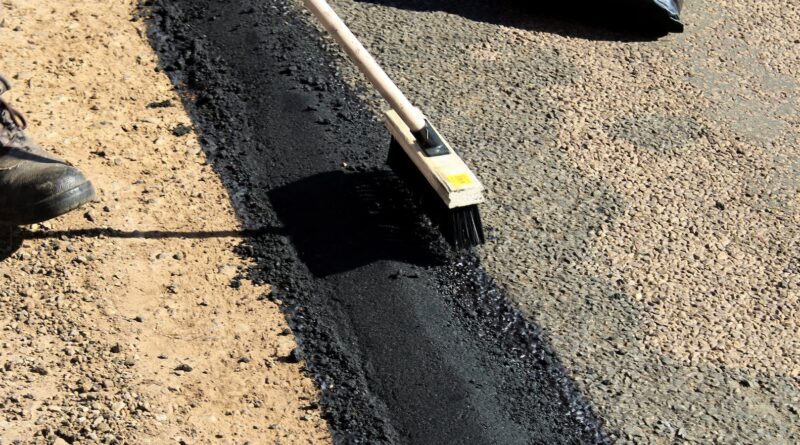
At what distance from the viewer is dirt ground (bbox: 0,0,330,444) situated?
299 centimetres

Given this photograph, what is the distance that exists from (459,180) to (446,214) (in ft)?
0.48

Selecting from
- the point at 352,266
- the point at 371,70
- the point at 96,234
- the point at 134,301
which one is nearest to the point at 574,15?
the point at 371,70

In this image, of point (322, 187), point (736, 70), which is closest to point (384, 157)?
point (322, 187)

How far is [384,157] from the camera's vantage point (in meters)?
4.09

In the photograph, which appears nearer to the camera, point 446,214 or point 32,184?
point 32,184

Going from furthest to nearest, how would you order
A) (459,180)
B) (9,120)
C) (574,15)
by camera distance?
(574,15) → (9,120) → (459,180)

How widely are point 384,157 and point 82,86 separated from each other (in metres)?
1.31

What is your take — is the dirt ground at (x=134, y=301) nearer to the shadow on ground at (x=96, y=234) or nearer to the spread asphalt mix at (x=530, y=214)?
the shadow on ground at (x=96, y=234)

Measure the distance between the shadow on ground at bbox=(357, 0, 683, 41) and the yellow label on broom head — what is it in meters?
1.72

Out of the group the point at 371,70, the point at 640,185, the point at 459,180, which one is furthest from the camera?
the point at 640,185

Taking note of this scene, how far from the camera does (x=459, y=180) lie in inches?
138

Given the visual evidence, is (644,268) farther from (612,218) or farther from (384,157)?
(384,157)

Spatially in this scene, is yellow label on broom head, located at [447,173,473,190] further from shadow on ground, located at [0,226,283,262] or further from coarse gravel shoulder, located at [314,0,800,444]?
shadow on ground, located at [0,226,283,262]

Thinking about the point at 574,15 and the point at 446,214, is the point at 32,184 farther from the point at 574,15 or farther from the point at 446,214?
the point at 574,15
